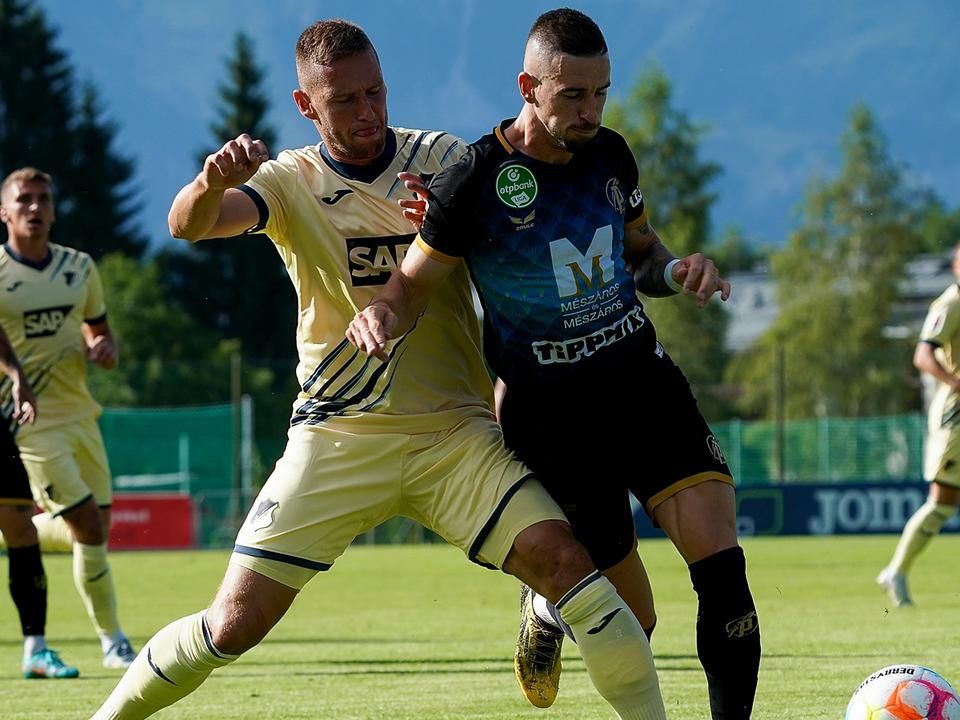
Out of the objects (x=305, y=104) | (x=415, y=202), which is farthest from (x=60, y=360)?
(x=415, y=202)

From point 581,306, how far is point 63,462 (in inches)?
210

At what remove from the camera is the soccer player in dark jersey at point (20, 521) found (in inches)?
355

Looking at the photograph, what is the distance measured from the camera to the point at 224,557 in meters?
23.5

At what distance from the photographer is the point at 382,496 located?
5.48m

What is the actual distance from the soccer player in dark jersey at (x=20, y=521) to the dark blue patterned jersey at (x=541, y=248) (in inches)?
173

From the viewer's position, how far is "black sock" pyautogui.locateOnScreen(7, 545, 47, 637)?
909cm

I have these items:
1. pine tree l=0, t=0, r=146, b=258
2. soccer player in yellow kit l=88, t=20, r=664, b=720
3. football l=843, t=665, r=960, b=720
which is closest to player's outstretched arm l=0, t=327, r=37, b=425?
soccer player in yellow kit l=88, t=20, r=664, b=720

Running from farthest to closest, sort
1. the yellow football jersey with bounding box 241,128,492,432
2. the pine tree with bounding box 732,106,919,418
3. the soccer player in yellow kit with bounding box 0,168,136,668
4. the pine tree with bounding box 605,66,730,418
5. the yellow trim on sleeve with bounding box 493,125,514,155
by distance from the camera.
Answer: the pine tree with bounding box 732,106,919,418, the pine tree with bounding box 605,66,730,418, the soccer player in yellow kit with bounding box 0,168,136,668, the yellow football jersey with bounding box 241,128,492,432, the yellow trim on sleeve with bounding box 493,125,514,155

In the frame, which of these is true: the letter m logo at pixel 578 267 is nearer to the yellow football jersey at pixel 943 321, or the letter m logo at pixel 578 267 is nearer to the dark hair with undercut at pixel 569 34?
the dark hair with undercut at pixel 569 34

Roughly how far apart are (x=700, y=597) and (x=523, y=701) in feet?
6.92

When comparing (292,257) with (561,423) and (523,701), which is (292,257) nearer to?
(561,423)

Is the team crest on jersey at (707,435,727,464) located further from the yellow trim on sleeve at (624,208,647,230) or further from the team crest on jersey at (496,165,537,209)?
the team crest on jersey at (496,165,537,209)

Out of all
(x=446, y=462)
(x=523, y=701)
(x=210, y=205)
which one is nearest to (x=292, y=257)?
(x=210, y=205)

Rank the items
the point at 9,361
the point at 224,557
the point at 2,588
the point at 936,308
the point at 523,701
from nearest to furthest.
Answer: the point at 523,701
the point at 9,361
the point at 936,308
the point at 2,588
the point at 224,557
